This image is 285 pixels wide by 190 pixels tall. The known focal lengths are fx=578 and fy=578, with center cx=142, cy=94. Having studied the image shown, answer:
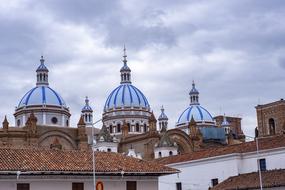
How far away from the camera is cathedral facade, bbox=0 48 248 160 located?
68.4 m

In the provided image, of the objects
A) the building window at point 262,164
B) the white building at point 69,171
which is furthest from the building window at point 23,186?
the building window at point 262,164

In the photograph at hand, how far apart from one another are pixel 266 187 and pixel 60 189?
14512mm

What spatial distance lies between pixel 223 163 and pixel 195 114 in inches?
1936

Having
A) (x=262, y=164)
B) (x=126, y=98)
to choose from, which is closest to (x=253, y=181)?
(x=262, y=164)

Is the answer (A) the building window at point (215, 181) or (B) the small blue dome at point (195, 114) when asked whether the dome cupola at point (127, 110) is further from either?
(A) the building window at point (215, 181)

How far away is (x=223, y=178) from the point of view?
45031mm

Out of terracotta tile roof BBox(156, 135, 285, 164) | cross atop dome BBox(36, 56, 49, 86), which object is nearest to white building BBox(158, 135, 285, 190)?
terracotta tile roof BBox(156, 135, 285, 164)

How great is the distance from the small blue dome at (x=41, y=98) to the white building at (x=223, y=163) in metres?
31.5

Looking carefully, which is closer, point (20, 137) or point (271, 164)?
point (271, 164)

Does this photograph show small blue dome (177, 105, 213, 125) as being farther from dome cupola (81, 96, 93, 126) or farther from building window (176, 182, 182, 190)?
building window (176, 182, 182, 190)

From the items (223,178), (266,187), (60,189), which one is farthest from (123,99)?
(60,189)

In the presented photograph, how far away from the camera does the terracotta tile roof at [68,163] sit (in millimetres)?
30547

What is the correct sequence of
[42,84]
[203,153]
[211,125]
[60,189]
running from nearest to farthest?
[60,189] < [203,153] < [42,84] < [211,125]

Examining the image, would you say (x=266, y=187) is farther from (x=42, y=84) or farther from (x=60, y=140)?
(x=42, y=84)
